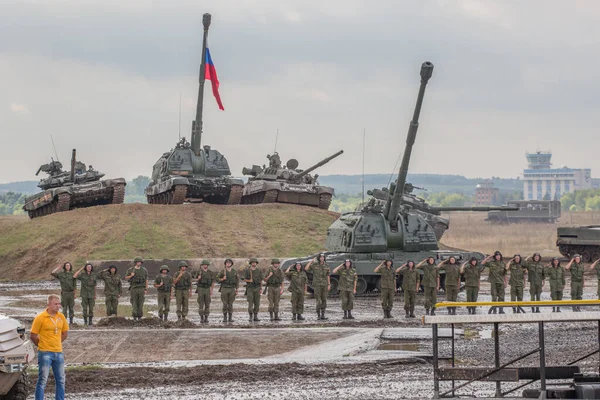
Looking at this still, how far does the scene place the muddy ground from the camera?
13.4 meters

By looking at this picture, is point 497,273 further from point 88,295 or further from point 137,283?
point 88,295

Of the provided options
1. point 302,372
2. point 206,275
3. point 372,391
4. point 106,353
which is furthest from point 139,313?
point 372,391

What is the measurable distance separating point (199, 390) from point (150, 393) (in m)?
0.61

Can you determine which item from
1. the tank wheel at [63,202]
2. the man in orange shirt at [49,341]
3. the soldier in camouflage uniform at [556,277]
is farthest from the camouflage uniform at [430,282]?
the tank wheel at [63,202]

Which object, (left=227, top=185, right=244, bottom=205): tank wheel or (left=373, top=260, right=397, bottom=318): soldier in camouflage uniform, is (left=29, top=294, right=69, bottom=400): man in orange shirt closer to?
(left=373, top=260, right=397, bottom=318): soldier in camouflage uniform

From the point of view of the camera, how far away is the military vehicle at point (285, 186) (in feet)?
152

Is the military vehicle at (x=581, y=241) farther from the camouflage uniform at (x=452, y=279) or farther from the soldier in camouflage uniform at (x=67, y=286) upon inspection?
the soldier in camouflage uniform at (x=67, y=286)

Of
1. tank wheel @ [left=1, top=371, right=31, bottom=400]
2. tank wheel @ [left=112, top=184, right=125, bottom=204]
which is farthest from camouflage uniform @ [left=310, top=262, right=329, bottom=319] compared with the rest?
tank wheel @ [left=112, top=184, right=125, bottom=204]

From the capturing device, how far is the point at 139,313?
2216 centimetres

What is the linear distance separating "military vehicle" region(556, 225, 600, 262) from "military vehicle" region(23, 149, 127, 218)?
1815cm

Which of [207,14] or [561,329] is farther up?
[207,14]

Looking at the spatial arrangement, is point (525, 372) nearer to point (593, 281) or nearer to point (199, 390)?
point (199, 390)

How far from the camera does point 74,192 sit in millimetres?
45625

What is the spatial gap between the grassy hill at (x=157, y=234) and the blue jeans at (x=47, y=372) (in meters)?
24.0
